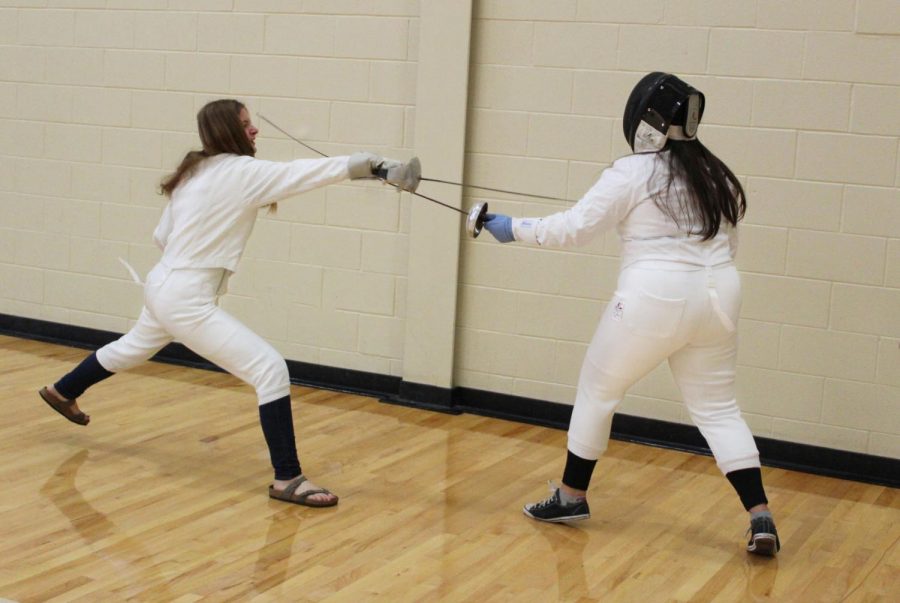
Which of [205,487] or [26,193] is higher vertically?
[26,193]

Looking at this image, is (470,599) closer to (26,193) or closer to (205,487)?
(205,487)

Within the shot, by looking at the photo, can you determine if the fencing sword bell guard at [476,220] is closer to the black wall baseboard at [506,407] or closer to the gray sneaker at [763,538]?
the gray sneaker at [763,538]

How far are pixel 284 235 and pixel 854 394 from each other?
8.15ft

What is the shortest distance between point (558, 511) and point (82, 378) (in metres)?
1.73

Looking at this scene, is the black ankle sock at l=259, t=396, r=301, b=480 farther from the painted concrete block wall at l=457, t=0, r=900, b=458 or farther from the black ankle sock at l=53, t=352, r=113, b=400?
the painted concrete block wall at l=457, t=0, r=900, b=458

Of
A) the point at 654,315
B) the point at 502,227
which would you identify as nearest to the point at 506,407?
the point at 502,227

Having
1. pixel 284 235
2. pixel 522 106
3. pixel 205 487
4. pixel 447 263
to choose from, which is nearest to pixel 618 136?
pixel 522 106

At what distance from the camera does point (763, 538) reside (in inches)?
124

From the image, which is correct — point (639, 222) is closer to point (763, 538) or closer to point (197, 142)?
point (763, 538)

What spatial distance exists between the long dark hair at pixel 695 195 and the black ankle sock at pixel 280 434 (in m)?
1.30

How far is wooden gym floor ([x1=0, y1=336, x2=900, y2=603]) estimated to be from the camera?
9.53 ft

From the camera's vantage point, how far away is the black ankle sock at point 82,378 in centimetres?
391

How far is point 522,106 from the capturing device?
178 inches

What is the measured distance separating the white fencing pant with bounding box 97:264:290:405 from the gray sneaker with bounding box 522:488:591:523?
2.83ft
